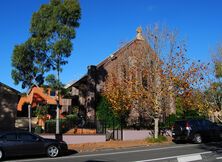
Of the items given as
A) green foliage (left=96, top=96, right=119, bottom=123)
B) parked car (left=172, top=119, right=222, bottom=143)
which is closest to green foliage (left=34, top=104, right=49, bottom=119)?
green foliage (left=96, top=96, right=119, bottom=123)

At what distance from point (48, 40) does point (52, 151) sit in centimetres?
909

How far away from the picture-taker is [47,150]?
16.4 meters

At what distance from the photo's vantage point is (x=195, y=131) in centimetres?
2350

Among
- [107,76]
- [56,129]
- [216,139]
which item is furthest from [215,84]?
[56,129]

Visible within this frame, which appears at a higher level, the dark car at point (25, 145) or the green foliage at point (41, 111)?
the green foliage at point (41, 111)

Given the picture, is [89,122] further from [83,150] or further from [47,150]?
[47,150]

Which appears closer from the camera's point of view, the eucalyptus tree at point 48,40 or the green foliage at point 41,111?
the eucalyptus tree at point 48,40

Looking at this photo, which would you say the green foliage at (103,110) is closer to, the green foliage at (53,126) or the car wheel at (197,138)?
the green foliage at (53,126)

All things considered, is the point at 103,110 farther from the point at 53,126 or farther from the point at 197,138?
the point at 197,138

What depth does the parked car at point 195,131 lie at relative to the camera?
23406mm

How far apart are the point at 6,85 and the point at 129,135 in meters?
10.1

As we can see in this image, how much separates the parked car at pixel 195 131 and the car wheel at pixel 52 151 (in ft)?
33.6

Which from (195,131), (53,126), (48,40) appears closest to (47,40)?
(48,40)

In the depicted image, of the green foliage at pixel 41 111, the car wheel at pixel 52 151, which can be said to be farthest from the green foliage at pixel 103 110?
the car wheel at pixel 52 151
